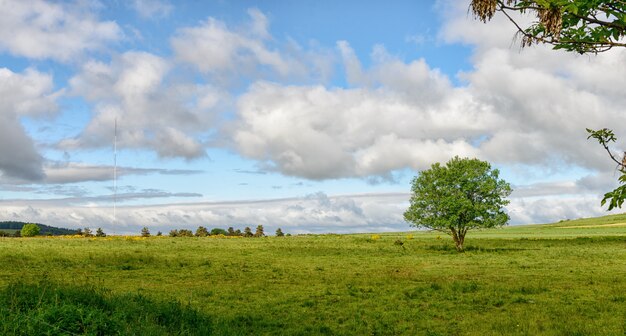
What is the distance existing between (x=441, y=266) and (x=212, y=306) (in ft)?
80.3

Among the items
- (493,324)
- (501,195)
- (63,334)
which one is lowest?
(493,324)

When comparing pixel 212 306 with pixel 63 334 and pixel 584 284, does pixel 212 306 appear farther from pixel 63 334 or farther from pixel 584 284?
pixel 584 284

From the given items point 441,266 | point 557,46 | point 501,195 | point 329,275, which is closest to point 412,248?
point 501,195

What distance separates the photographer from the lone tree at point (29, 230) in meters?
98.2

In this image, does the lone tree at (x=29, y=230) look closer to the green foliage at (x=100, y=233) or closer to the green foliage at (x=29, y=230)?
the green foliage at (x=29, y=230)

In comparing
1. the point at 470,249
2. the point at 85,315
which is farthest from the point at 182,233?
Result: the point at 85,315

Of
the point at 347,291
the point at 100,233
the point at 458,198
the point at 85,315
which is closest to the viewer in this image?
the point at 85,315

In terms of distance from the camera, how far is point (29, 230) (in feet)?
324

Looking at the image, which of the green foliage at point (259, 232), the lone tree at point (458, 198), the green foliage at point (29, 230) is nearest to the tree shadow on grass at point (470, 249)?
the lone tree at point (458, 198)

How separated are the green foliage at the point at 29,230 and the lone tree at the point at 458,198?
248 feet

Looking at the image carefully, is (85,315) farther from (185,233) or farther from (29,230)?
(29,230)

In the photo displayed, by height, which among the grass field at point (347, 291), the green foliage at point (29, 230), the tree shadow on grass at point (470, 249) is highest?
the green foliage at point (29, 230)

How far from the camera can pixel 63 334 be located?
11.2 metres

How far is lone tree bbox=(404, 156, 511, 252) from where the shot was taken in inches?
2343
